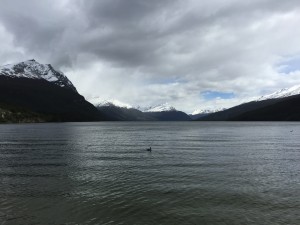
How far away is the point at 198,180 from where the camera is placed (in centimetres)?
4719

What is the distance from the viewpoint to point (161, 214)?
32.2m

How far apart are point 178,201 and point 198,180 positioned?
1152 centimetres

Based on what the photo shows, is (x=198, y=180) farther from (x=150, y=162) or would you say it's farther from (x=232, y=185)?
(x=150, y=162)

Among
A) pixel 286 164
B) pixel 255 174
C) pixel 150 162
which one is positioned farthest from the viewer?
pixel 150 162

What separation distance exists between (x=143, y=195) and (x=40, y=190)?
1341 centimetres

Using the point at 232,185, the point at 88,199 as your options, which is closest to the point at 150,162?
the point at 232,185

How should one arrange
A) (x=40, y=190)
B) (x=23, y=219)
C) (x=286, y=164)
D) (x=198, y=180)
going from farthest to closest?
(x=286, y=164), (x=198, y=180), (x=40, y=190), (x=23, y=219)

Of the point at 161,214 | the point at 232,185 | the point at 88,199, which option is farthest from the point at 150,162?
the point at 161,214

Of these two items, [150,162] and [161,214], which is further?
[150,162]

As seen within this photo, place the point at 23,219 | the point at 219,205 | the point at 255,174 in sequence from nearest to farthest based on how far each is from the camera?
the point at 23,219
the point at 219,205
the point at 255,174

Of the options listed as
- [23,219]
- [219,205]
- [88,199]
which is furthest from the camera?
[88,199]

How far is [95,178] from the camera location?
162 ft

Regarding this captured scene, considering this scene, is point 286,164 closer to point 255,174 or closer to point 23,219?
point 255,174

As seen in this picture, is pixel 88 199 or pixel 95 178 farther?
pixel 95 178
